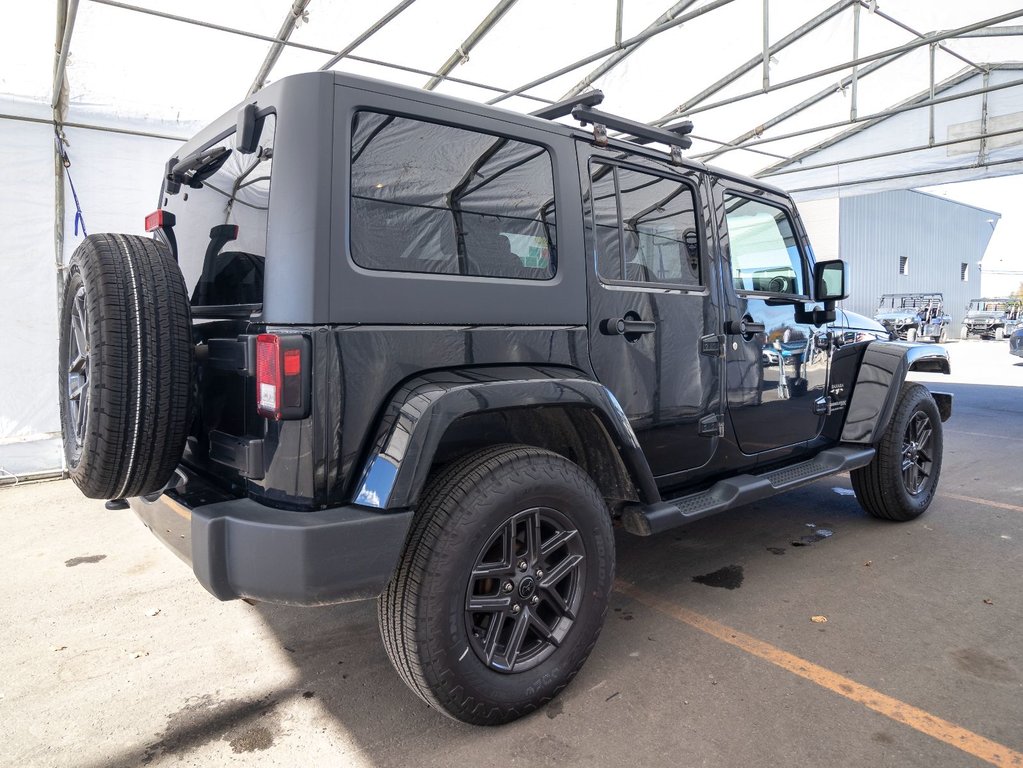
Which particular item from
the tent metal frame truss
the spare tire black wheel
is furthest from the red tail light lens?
the tent metal frame truss

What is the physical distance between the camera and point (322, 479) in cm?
193

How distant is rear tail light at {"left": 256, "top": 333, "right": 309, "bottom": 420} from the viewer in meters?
1.85

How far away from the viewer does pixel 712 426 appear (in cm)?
312

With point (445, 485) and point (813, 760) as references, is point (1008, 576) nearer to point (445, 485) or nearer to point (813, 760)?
point (813, 760)

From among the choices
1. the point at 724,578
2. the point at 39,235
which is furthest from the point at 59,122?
the point at 724,578

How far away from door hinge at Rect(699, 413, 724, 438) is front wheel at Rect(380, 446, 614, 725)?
897 mm

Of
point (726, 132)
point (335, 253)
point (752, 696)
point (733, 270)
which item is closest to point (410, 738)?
point (752, 696)

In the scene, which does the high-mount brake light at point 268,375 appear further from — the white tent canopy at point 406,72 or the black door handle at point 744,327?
the white tent canopy at point 406,72

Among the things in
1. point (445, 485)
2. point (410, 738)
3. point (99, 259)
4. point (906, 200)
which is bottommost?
point (410, 738)

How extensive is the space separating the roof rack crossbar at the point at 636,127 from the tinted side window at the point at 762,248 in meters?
0.43

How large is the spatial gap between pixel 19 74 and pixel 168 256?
13.6ft

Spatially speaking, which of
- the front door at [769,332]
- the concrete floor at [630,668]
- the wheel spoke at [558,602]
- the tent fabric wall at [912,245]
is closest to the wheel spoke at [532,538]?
the wheel spoke at [558,602]

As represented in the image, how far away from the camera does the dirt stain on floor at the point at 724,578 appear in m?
3.36

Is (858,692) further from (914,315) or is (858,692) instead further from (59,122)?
(914,315)
